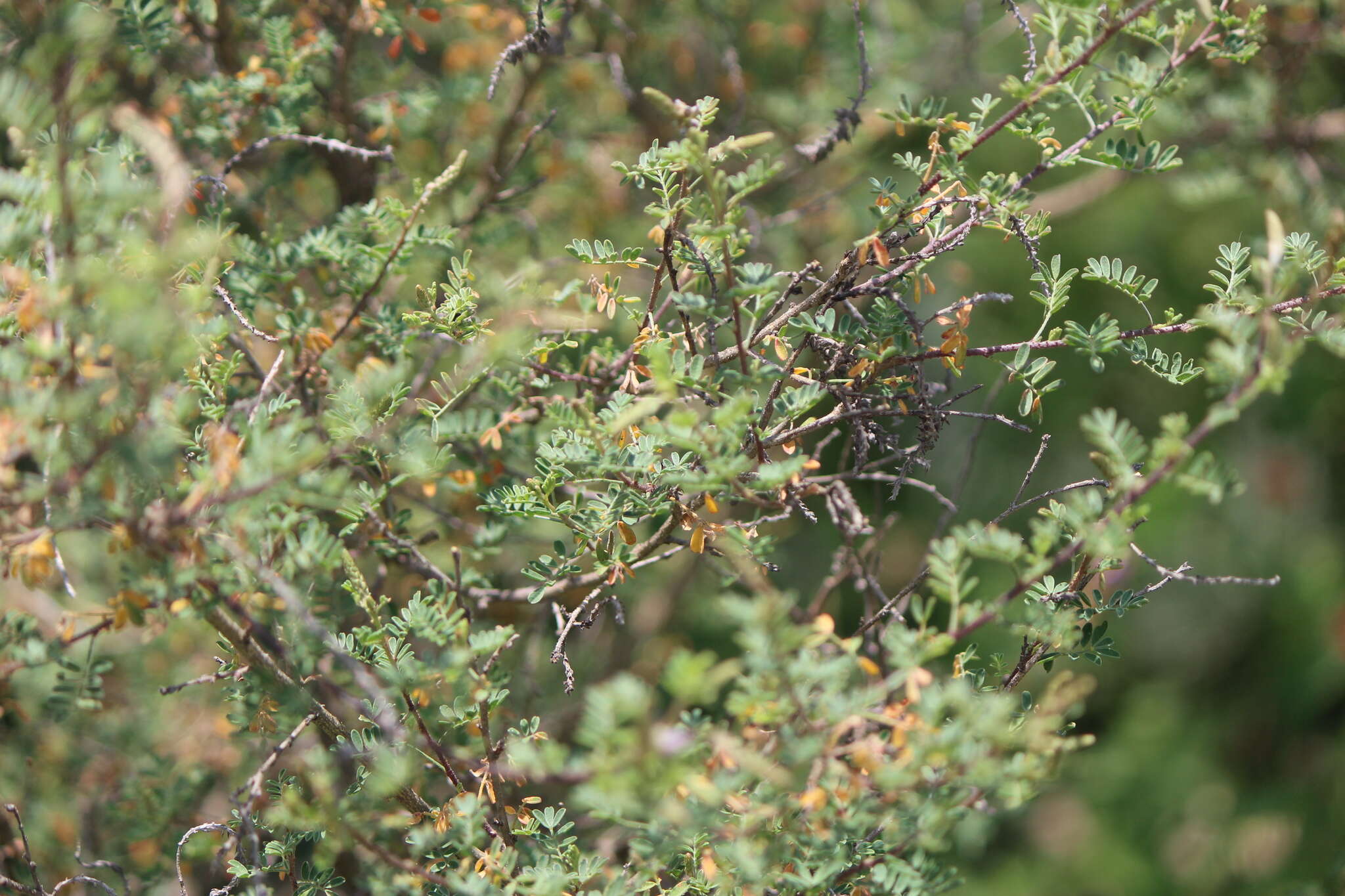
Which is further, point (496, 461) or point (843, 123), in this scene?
point (496, 461)

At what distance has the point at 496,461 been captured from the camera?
0.96 m

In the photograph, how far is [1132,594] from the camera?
725mm

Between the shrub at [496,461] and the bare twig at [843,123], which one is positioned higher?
the bare twig at [843,123]

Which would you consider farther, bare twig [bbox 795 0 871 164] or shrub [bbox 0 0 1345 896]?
bare twig [bbox 795 0 871 164]

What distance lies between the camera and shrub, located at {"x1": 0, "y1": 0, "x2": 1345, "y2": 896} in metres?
0.55

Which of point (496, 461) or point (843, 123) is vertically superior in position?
point (843, 123)

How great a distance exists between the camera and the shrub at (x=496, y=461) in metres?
0.55

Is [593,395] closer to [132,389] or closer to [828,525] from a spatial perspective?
[132,389]

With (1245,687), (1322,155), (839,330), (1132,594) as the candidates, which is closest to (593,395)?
(839,330)

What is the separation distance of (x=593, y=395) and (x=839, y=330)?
9.9 inches

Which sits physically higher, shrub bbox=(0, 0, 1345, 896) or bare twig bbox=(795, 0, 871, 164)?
bare twig bbox=(795, 0, 871, 164)

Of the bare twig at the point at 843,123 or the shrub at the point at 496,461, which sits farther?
the bare twig at the point at 843,123

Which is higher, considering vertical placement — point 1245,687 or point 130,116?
point 130,116

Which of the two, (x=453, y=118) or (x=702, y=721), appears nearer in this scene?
(x=702, y=721)
